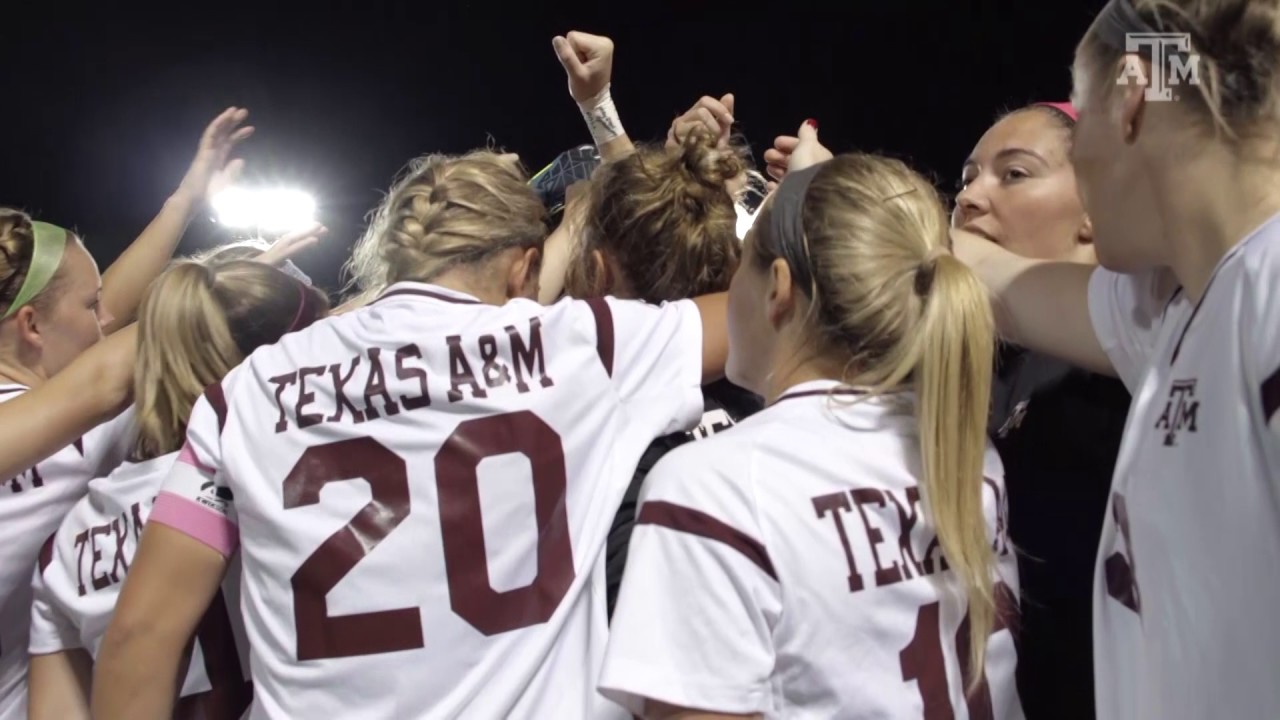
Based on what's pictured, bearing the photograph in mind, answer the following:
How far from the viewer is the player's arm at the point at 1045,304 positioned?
1.11 m

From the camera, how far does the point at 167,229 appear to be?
2002 mm

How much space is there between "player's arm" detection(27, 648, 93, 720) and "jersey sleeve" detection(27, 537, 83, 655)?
0.01m

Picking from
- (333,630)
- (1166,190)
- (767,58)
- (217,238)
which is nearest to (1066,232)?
(1166,190)

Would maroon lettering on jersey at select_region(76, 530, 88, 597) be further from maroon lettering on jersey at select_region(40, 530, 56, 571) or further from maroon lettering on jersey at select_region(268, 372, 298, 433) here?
maroon lettering on jersey at select_region(268, 372, 298, 433)

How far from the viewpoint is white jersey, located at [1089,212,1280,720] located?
2.45 feet

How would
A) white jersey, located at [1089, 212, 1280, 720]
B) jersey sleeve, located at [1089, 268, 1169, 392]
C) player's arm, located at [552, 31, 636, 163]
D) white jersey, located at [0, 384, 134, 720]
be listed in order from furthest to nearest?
player's arm, located at [552, 31, 636, 163] < white jersey, located at [0, 384, 134, 720] < jersey sleeve, located at [1089, 268, 1169, 392] < white jersey, located at [1089, 212, 1280, 720]

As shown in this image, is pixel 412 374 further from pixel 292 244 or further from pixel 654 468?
pixel 292 244

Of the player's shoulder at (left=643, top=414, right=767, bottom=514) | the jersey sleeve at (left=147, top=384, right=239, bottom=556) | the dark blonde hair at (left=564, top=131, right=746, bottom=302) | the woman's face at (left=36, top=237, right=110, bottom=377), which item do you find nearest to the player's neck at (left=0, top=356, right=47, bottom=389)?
the woman's face at (left=36, top=237, right=110, bottom=377)

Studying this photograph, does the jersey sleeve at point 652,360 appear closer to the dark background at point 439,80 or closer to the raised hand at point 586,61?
the raised hand at point 586,61

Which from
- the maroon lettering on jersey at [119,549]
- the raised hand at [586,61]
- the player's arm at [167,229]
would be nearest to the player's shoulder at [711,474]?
the maroon lettering on jersey at [119,549]

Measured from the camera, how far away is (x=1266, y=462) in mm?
743

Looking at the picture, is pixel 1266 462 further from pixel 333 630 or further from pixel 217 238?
pixel 217 238

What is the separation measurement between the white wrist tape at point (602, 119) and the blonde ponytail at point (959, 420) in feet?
2.64

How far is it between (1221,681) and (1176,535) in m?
0.11
